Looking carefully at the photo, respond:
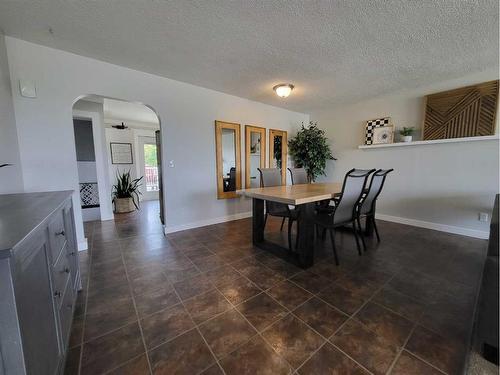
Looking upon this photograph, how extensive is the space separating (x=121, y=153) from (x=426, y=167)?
268 inches

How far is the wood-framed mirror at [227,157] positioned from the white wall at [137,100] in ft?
0.37

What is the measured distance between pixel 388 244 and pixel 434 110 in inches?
91.9

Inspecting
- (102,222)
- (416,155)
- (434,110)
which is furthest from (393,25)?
(102,222)

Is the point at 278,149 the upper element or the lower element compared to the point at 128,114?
lower

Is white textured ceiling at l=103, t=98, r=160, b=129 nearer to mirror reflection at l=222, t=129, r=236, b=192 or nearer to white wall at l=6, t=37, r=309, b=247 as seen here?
white wall at l=6, t=37, r=309, b=247

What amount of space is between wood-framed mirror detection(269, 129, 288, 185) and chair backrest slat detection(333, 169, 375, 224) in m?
2.20

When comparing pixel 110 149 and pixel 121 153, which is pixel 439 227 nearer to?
pixel 121 153

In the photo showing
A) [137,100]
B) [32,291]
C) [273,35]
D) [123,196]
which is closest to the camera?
[32,291]

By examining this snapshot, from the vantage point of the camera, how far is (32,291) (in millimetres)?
725

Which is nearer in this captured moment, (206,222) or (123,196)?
(206,222)

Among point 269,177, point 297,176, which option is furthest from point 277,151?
point 269,177

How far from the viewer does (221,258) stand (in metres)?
2.35

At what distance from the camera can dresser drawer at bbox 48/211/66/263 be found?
102cm

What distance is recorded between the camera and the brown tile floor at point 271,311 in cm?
112
